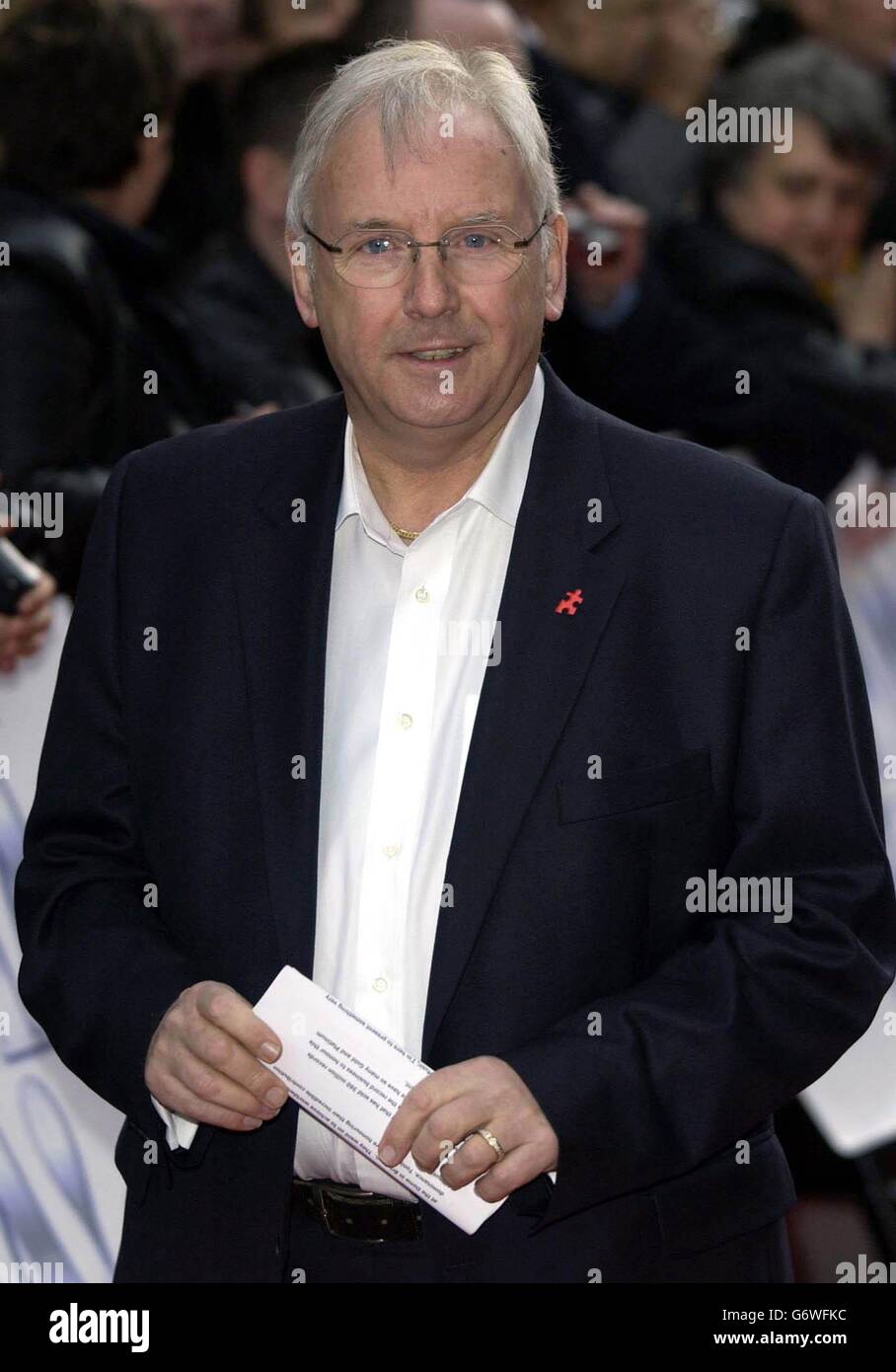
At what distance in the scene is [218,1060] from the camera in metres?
1.92

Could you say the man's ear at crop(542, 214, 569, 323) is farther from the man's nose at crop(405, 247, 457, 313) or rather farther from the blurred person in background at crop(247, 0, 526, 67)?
the blurred person in background at crop(247, 0, 526, 67)

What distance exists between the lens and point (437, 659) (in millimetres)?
2100

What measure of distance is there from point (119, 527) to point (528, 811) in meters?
0.64

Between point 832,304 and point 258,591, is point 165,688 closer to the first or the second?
point 258,591

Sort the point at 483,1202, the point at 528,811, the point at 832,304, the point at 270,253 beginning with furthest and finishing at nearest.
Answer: the point at 832,304 → the point at 270,253 → the point at 528,811 → the point at 483,1202

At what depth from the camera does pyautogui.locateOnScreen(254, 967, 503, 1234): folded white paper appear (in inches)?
74.4

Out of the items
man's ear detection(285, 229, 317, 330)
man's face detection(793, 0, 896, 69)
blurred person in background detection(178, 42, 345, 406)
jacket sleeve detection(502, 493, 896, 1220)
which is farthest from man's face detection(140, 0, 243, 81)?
jacket sleeve detection(502, 493, 896, 1220)

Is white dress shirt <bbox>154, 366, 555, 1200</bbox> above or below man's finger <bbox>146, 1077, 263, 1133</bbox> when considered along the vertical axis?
above

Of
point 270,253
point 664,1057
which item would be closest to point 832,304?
point 270,253

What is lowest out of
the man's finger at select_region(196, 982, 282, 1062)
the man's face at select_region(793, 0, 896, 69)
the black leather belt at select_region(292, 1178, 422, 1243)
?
the black leather belt at select_region(292, 1178, 422, 1243)

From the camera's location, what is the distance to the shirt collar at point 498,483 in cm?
218

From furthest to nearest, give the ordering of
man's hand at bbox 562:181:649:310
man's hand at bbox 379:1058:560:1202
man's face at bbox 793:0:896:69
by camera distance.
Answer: man's face at bbox 793:0:896:69, man's hand at bbox 562:181:649:310, man's hand at bbox 379:1058:560:1202

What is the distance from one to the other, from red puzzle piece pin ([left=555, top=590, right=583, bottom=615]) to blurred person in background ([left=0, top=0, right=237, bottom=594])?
5.08 ft

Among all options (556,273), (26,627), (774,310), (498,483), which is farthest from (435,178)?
(774,310)
